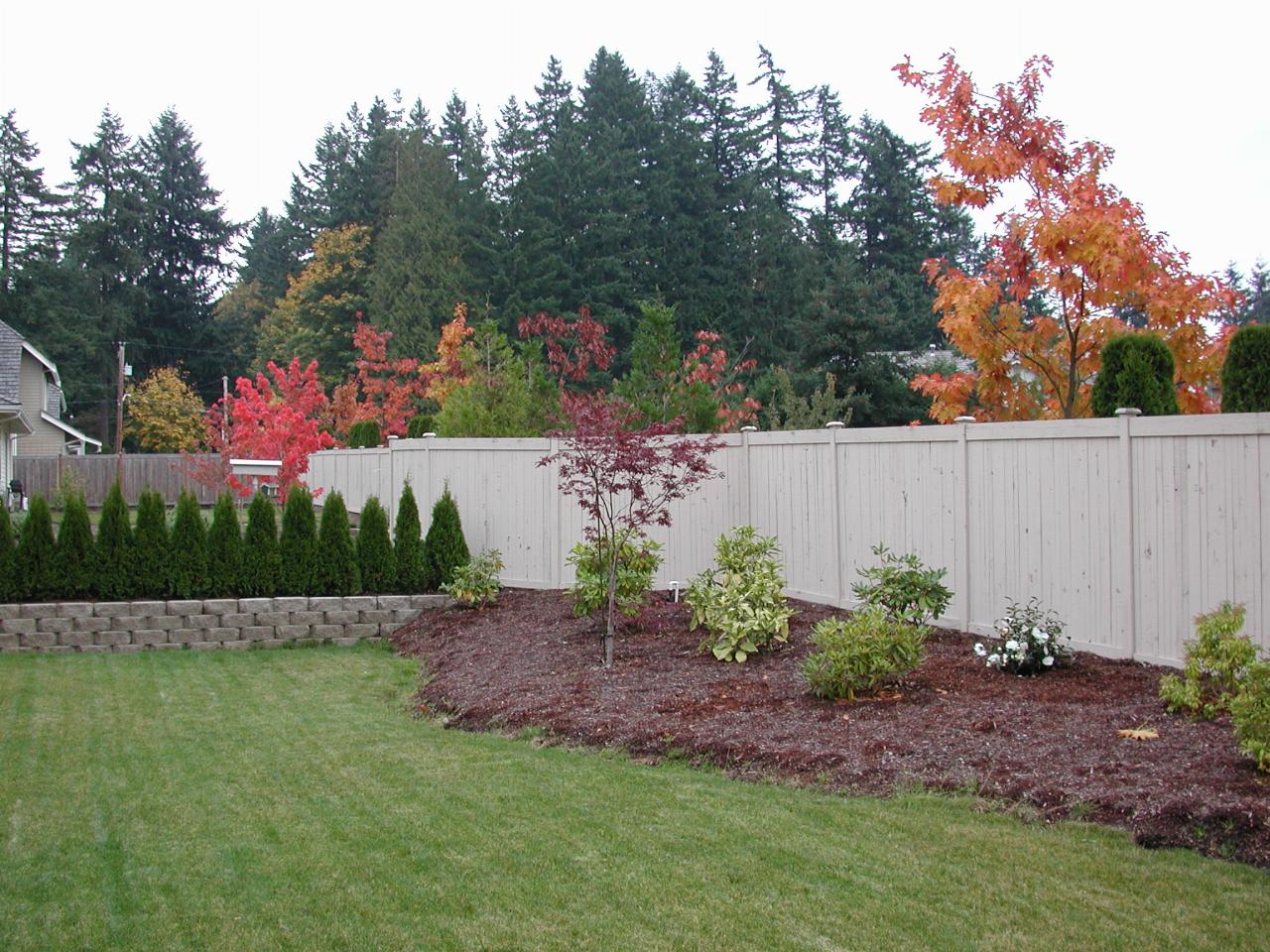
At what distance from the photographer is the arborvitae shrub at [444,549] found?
11.4 m

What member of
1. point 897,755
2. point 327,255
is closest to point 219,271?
point 327,255

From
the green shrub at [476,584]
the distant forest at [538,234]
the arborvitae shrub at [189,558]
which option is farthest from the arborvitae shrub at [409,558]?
the distant forest at [538,234]

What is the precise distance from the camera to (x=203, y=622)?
10656 millimetres

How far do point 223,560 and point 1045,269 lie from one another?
8.53m

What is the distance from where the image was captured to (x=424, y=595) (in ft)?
36.9

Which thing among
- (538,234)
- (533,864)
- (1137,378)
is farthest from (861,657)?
(538,234)

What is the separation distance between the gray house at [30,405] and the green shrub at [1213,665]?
22.6m

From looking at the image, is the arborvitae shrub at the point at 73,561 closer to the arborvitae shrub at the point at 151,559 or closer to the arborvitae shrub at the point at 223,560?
the arborvitae shrub at the point at 151,559

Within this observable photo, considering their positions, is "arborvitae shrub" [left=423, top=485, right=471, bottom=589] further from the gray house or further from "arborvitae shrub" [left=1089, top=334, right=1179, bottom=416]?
the gray house

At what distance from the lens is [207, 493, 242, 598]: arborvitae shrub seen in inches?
428

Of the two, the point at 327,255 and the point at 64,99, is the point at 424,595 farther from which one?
the point at 327,255

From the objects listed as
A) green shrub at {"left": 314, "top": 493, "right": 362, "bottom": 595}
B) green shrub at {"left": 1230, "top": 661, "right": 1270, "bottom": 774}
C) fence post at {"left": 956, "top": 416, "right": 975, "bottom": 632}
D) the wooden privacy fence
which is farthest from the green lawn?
green shrub at {"left": 314, "top": 493, "right": 362, "bottom": 595}

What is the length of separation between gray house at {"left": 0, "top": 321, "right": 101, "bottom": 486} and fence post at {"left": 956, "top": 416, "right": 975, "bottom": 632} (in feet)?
67.2

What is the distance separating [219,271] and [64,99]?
42653 millimetres
